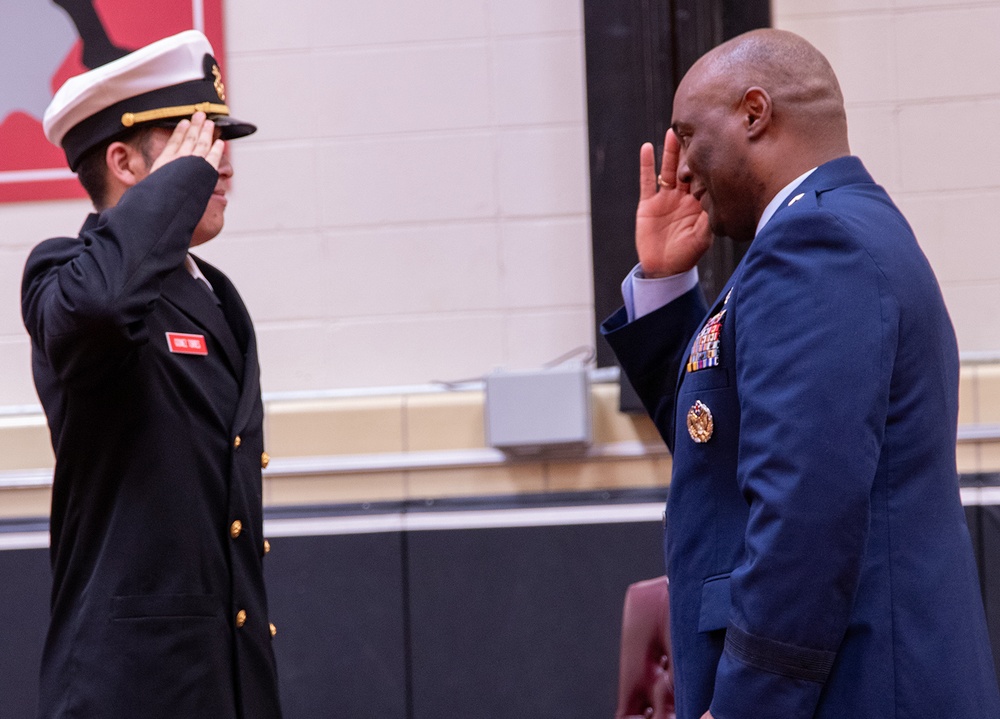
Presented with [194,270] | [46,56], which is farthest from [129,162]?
[46,56]

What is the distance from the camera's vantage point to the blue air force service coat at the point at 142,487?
1535 millimetres

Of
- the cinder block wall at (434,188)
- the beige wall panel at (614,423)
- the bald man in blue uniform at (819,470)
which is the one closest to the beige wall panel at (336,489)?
the cinder block wall at (434,188)

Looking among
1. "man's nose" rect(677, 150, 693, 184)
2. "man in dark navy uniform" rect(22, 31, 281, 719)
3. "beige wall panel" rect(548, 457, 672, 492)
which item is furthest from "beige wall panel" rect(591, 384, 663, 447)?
"man's nose" rect(677, 150, 693, 184)

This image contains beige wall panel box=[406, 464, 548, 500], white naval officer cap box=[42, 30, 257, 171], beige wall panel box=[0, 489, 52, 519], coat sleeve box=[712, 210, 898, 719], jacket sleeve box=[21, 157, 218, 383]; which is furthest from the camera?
beige wall panel box=[0, 489, 52, 519]

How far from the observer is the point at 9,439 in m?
2.91

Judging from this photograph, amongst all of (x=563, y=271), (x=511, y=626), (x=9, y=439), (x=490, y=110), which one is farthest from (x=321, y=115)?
(x=511, y=626)

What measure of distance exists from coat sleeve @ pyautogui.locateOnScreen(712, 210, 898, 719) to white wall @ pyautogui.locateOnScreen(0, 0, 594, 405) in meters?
1.75

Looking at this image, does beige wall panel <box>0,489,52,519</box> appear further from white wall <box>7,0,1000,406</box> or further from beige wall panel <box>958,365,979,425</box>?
beige wall panel <box>958,365,979,425</box>

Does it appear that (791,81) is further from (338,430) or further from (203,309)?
(338,430)

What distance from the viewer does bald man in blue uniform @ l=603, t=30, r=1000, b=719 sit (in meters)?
1.12

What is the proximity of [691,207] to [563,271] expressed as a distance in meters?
1.21

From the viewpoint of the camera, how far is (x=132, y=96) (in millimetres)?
1804

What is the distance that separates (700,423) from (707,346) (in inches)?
3.6

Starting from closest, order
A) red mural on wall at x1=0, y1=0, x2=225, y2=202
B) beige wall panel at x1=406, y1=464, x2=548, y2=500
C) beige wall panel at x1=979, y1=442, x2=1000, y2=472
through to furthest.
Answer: beige wall panel at x1=979, y1=442, x2=1000, y2=472 < beige wall panel at x1=406, y1=464, x2=548, y2=500 < red mural on wall at x1=0, y1=0, x2=225, y2=202
